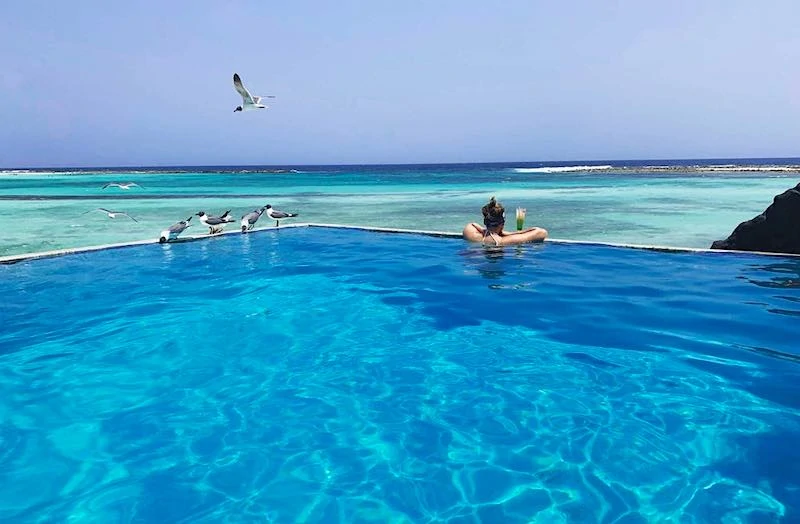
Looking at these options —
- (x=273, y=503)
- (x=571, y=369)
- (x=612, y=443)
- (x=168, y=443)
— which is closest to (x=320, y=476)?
(x=273, y=503)

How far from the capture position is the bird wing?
15.2 m

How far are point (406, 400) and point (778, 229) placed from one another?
35.9ft

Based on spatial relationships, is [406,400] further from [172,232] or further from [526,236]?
[172,232]

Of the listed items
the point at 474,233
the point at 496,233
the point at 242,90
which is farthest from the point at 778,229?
the point at 242,90

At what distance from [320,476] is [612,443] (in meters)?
2.38

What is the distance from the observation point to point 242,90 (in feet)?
50.8

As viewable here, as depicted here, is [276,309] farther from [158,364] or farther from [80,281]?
[80,281]

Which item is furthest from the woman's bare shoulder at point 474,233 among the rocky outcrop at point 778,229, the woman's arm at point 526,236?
the rocky outcrop at point 778,229

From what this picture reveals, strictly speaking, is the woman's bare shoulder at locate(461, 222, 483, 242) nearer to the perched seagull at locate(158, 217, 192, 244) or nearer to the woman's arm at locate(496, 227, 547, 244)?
the woman's arm at locate(496, 227, 547, 244)

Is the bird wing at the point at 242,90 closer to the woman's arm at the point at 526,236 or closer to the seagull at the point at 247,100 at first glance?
the seagull at the point at 247,100

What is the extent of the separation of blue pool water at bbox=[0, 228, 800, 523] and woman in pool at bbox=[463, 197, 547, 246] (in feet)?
10.5

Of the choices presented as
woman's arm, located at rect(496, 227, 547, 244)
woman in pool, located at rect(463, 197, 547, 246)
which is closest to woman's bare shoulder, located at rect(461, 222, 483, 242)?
woman in pool, located at rect(463, 197, 547, 246)

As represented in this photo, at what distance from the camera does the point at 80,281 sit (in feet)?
34.2

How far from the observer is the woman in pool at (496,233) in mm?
13102
